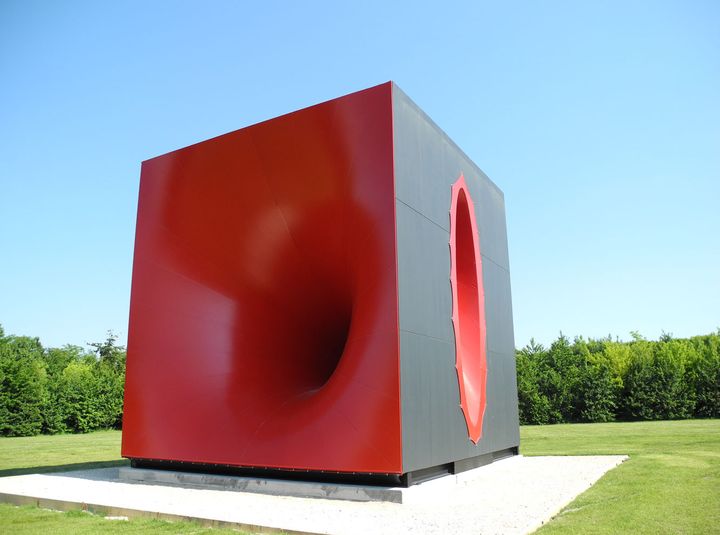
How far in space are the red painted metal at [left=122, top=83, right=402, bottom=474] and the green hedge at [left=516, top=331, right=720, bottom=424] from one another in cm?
1744

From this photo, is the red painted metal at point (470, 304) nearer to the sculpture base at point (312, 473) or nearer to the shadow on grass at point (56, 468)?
the sculpture base at point (312, 473)

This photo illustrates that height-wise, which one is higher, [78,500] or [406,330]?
[406,330]

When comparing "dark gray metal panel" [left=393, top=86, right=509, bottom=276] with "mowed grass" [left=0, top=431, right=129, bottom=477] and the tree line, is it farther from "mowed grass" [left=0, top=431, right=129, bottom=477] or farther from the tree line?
the tree line

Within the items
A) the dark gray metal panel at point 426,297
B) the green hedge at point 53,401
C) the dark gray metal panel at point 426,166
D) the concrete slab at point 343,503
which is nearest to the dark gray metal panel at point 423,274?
the dark gray metal panel at point 426,297

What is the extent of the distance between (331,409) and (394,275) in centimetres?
161

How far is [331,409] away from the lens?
601 centimetres

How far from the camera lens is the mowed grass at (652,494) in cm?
447

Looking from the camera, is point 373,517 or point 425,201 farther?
point 425,201

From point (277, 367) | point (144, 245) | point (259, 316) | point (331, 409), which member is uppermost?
point (144, 245)

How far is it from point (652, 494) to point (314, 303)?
4.38 meters

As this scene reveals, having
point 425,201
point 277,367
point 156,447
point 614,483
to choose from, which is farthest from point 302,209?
point 614,483

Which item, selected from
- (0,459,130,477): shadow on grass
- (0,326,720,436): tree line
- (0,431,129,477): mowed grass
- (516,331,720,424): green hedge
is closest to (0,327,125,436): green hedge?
(0,326,720,436): tree line

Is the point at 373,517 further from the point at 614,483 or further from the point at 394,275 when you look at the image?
the point at 614,483

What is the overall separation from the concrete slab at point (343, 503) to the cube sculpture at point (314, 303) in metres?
0.37
